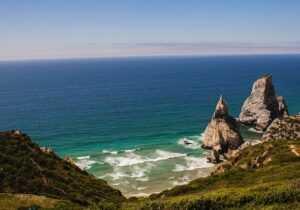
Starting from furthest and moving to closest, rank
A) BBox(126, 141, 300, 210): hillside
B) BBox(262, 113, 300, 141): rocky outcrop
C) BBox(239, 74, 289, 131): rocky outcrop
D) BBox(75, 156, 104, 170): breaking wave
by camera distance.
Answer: BBox(239, 74, 289, 131): rocky outcrop, BBox(262, 113, 300, 141): rocky outcrop, BBox(75, 156, 104, 170): breaking wave, BBox(126, 141, 300, 210): hillside

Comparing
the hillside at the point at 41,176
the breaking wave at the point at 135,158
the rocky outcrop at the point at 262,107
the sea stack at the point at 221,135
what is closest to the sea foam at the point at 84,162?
the breaking wave at the point at 135,158

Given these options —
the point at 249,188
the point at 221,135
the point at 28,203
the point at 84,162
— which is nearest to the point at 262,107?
the point at 221,135

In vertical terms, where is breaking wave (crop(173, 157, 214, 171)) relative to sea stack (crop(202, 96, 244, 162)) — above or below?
below

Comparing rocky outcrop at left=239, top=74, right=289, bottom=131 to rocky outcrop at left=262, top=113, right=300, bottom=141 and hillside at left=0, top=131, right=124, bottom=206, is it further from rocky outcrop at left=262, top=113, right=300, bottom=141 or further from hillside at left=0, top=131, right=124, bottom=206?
hillside at left=0, top=131, right=124, bottom=206

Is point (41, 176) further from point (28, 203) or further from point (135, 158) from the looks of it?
point (135, 158)

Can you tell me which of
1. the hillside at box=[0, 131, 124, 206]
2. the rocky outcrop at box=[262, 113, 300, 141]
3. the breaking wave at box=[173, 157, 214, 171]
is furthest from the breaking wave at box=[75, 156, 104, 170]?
the rocky outcrop at box=[262, 113, 300, 141]

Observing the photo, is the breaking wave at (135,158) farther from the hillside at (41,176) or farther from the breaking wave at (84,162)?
the hillside at (41,176)
